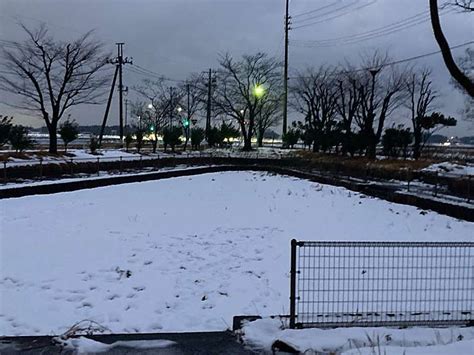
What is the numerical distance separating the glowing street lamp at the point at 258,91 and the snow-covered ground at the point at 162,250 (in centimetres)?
2978

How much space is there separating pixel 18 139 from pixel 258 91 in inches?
971

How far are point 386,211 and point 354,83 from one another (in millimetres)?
26136

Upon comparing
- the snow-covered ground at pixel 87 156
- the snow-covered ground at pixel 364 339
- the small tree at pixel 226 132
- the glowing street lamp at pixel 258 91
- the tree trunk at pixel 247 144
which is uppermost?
the glowing street lamp at pixel 258 91

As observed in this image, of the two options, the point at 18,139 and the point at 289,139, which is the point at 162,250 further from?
the point at 289,139

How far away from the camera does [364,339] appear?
12.7ft

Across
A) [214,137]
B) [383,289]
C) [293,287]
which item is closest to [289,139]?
[214,137]

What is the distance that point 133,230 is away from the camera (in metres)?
9.34

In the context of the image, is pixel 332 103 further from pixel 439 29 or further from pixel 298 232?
pixel 298 232

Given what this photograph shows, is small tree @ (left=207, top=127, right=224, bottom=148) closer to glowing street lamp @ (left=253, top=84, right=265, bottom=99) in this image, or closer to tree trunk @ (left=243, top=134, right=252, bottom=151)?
tree trunk @ (left=243, top=134, right=252, bottom=151)

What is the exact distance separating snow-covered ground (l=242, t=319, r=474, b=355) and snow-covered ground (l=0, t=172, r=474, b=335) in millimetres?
964

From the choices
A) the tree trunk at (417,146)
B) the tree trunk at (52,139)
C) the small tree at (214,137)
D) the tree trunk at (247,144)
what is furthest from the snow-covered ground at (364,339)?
the small tree at (214,137)

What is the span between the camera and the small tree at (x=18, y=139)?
23641mm

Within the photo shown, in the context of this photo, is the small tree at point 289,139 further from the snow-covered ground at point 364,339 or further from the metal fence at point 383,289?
the snow-covered ground at point 364,339

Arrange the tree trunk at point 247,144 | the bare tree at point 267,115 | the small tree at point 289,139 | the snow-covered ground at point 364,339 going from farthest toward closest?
the bare tree at point 267,115, the small tree at point 289,139, the tree trunk at point 247,144, the snow-covered ground at point 364,339
